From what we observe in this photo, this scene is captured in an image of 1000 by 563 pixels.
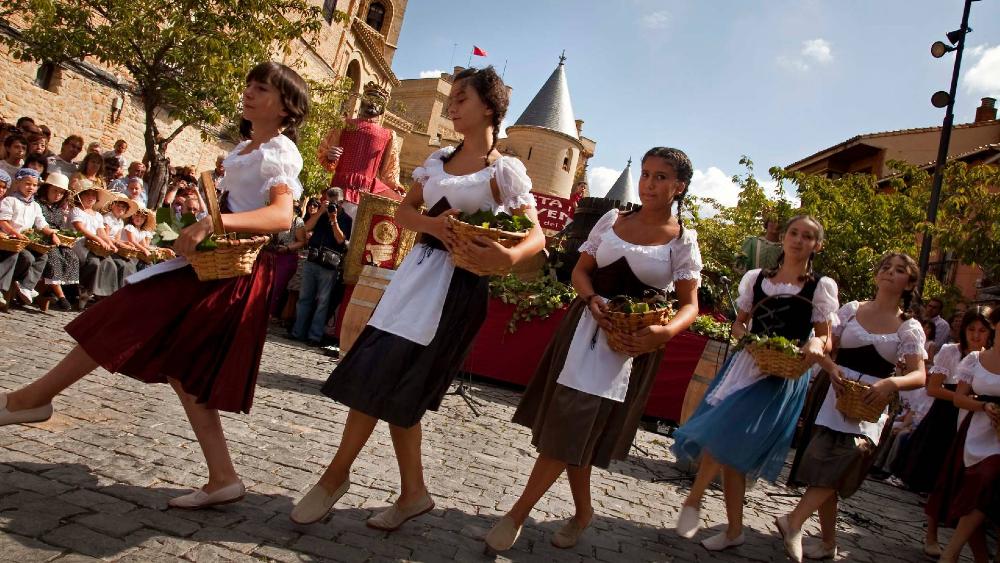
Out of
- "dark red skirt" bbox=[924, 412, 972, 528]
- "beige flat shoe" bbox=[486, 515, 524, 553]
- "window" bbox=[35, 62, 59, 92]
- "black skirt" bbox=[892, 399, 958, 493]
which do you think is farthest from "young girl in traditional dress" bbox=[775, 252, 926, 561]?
"window" bbox=[35, 62, 59, 92]

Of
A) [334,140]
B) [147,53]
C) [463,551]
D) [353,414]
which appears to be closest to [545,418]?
[463,551]

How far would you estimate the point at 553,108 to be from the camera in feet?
187

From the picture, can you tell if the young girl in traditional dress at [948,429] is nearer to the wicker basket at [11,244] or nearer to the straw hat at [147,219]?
the wicker basket at [11,244]

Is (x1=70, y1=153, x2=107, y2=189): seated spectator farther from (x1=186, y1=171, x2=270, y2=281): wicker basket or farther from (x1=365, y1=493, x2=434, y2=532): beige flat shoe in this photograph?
(x1=365, y1=493, x2=434, y2=532): beige flat shoe

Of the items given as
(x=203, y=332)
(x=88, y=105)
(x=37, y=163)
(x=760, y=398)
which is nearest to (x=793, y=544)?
(x=760, y=398)

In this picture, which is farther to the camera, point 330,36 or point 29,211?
point 330,36

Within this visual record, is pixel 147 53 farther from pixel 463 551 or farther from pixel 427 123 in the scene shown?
pixel 427 123

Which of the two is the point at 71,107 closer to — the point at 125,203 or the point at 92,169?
the point at 92,169

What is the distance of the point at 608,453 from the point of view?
3670 millimetres

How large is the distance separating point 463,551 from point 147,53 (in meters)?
13.1

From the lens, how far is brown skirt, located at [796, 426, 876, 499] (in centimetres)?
456

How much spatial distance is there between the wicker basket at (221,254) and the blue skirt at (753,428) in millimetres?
2957

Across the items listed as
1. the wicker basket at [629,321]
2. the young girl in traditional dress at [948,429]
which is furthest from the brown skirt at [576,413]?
the young girl in traditional dress at [948,429]

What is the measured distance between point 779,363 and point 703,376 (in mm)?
2687
